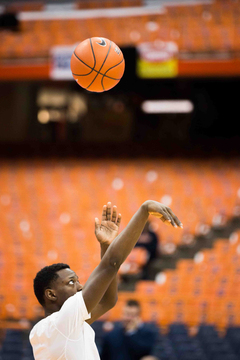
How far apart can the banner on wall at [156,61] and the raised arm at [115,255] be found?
841cm

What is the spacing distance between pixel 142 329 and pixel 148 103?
1003 centimetres

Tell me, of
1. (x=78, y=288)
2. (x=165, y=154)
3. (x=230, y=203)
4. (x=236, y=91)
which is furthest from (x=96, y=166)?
(x=78, y=288)

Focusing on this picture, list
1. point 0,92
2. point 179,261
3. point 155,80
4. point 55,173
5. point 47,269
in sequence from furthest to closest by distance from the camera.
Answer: point 0,92
point 155,80
point 55,173
point 179,261
point 47,269

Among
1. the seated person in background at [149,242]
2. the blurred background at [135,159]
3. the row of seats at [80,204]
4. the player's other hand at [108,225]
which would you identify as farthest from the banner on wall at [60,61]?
the player's other hand at [108,225]

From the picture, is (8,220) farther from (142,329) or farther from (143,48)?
(142,329)

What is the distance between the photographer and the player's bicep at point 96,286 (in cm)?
194

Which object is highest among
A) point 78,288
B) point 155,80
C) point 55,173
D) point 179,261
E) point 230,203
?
point 155,80

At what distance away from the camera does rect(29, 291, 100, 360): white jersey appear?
1.93m

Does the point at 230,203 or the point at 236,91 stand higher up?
the point at 236,91

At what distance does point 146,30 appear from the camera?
1158 cm

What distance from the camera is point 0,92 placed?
1390 cm

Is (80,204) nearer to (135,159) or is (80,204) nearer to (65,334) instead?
(135,159)

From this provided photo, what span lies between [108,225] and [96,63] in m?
1.20

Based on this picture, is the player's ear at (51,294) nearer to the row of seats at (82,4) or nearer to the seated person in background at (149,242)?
the seated person in background at (149,242)
